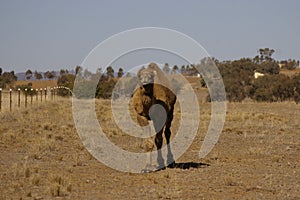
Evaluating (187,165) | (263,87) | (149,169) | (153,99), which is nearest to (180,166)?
(187,165)

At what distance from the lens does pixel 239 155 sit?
14.1 m

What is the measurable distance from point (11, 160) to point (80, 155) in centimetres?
198

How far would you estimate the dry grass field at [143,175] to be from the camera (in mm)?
8898

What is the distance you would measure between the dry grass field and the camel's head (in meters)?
1.91

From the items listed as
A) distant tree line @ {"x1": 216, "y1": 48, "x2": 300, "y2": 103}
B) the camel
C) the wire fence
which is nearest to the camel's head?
the camel

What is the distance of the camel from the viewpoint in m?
11.3

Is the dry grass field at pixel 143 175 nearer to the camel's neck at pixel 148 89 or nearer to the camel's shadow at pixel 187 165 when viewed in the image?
the camel's shadow at pixel 187 165

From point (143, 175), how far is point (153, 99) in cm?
174

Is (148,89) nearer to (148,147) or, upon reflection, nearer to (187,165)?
(148,147)

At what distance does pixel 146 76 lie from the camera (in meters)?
11.1

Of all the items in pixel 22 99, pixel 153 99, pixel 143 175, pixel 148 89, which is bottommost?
pixel 143 175

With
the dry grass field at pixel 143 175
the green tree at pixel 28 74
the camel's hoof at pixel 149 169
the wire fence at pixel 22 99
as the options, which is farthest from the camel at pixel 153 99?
the green tree at pixel 28 74

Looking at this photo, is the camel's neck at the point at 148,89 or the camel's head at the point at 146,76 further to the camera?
the camel's neck at the point at 148,89

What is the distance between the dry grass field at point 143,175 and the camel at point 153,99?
108cm
